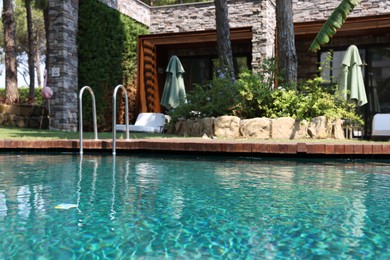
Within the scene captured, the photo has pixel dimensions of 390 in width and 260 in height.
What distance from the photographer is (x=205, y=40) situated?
1427cm

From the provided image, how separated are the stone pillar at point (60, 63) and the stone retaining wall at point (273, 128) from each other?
17.6 feet

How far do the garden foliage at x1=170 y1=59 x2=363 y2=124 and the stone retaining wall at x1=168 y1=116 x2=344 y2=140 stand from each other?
7.8 inches

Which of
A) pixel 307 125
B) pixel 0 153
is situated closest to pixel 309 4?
pixel 307 125

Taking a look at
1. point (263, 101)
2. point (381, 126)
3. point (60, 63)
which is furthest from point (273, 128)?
point (60, 63)

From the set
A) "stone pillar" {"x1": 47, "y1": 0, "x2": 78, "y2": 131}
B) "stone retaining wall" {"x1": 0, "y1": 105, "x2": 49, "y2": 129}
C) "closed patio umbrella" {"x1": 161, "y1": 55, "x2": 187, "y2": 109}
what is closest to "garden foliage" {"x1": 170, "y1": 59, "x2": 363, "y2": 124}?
"closed patio umbrella" {"x1": 161, "y1": 55, "x2": 187, "y2": 109}

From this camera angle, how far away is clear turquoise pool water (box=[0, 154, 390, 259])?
2.08 m

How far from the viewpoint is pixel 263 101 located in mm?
8914

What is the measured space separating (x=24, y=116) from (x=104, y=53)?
3.25 metres

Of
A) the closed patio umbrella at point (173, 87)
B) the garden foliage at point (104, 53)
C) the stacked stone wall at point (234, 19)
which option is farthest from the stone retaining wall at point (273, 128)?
the garden foliage at point (104, 53)

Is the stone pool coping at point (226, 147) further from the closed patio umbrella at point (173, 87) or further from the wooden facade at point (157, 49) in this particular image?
the wooden facade at point (157, 49)

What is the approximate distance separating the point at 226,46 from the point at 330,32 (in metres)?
2.96

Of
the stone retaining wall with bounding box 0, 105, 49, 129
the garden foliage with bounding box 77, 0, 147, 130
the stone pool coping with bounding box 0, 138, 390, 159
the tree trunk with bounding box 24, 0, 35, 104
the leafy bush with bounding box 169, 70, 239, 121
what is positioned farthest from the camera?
the tree trunk with bounding box 24, 0, 35, 104

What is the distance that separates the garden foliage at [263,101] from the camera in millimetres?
8383

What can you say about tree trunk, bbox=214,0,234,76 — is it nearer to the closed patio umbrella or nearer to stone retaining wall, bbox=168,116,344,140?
stone retaining wall, bbox=168,116,344,140
